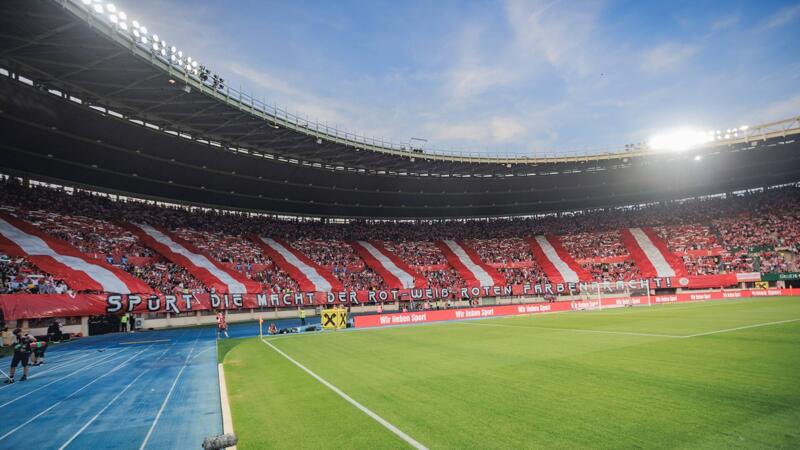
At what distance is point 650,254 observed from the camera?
5819 centimetres

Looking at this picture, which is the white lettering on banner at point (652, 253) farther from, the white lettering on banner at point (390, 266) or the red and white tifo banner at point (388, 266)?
the white lettering on banner at point (390, 266)

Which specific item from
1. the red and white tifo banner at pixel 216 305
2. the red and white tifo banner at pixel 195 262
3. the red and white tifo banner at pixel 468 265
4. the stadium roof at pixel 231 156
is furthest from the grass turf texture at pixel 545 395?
the red and white tifo banner at pixel 468 265

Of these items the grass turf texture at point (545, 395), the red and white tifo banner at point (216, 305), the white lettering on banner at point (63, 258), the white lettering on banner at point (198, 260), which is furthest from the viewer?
the white lettering on banner at point (198, 260)

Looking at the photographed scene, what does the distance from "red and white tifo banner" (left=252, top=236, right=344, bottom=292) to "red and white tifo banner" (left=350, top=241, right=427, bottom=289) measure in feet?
23.9

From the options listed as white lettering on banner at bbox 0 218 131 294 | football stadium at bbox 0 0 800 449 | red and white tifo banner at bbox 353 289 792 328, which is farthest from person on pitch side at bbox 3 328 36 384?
red and white tifo banner at bbox 353 289 792 328

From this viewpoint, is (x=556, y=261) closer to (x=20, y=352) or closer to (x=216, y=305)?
(x=216, y=305)

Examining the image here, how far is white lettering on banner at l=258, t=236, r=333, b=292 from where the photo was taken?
48.7 m

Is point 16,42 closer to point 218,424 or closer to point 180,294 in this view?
point 180,294

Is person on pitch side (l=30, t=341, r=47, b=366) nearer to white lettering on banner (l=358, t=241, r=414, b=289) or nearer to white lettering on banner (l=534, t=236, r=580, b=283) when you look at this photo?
white lettering on banner (l=358, t=241, r=414, b=289)

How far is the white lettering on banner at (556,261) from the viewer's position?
58.1 m

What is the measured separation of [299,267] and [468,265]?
78.7 feet

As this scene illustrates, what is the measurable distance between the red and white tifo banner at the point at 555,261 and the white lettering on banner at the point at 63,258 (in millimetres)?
49875

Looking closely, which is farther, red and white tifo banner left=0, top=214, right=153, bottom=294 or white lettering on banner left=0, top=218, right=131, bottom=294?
white lettering on banner left=0, top=218, right=131, bottom=294

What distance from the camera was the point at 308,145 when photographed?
45219mm
